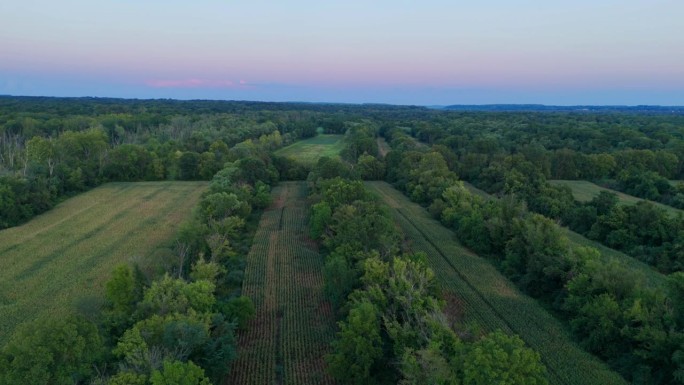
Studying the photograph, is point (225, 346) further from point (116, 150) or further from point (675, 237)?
point (116, 150)

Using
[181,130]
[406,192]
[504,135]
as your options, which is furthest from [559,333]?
[181,130]

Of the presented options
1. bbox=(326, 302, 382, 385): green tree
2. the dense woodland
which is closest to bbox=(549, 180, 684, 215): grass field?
the dense woodland

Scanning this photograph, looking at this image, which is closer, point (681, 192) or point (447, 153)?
point (681, 192)

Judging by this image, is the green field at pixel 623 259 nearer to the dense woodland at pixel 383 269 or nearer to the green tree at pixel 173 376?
the dense woodland at pixel 383 269

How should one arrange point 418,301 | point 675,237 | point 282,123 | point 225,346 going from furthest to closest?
1. point 282,123
2. point 675,237
3. point 418,301
4. point 225,346

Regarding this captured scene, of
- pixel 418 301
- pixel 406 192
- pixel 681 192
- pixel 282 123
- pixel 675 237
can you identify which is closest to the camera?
pixel 418 301

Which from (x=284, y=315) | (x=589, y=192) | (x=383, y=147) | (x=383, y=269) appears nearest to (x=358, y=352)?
(x=383, y=269)

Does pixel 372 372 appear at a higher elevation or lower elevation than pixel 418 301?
lower
